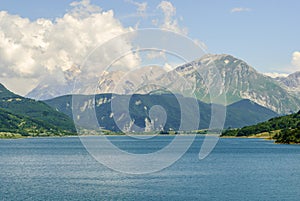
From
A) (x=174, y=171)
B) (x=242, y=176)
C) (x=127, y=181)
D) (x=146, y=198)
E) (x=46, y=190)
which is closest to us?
(x=146, y=198)

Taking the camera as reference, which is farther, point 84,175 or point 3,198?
point 84,175

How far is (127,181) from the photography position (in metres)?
152

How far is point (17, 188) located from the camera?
5428 inches

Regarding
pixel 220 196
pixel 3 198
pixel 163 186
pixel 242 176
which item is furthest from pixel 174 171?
pixel 3 198

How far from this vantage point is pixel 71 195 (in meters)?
125

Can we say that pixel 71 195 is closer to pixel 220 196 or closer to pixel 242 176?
pixel 220 196

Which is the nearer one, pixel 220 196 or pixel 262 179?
pixel 220 196

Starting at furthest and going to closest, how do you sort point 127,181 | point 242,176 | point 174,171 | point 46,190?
point 174,171 < point 242,176 < point 127,181 < point 46,190

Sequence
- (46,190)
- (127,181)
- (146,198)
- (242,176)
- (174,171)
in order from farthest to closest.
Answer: (174,171) < (242,176) < (127,181) < (46,190) < (146,198)

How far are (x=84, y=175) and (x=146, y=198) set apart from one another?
53.7 meters

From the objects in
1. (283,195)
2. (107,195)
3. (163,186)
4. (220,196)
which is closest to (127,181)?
(163,186)

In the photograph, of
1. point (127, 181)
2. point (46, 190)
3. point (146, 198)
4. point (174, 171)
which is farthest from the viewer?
point (174, 171)

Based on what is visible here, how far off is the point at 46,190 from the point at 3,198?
15295mm

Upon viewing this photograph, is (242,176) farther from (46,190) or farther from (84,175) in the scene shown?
(46,190)
